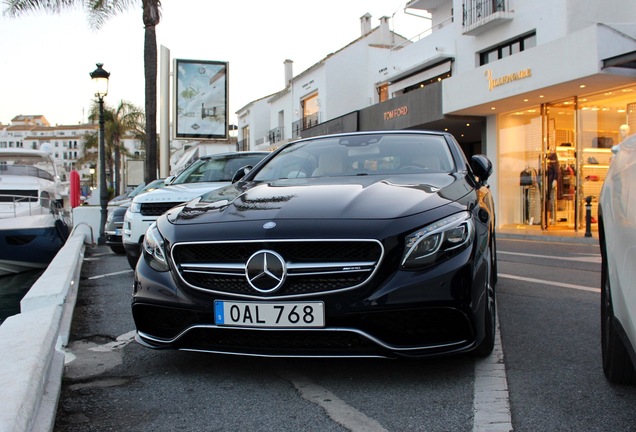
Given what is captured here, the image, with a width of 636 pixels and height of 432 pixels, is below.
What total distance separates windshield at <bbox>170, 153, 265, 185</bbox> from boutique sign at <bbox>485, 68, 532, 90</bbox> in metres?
9.37

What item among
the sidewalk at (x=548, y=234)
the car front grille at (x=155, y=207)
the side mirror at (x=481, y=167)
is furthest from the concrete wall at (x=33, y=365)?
the sidewalk at (x=548, y=234)

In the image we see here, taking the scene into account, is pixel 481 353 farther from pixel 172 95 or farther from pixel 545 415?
pixel 172 95

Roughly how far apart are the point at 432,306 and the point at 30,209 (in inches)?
412

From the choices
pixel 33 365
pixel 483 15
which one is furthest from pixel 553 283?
pixel 483 15

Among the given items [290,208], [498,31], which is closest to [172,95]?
[498,31]

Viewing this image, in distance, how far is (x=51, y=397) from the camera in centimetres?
268

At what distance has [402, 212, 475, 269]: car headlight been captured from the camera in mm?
2832

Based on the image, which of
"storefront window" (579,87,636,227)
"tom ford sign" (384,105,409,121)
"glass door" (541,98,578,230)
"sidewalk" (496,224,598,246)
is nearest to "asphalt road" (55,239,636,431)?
"sidewalk" (496,224,598,246)

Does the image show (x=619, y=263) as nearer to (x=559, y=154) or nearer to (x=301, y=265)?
(x=301, y=265)

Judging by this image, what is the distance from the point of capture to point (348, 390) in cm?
294

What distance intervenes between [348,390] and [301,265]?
64cm

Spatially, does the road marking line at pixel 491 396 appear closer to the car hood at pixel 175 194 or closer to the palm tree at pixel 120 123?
the car hood at pixel 175 194

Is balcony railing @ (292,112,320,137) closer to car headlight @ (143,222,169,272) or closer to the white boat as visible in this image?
the white boat

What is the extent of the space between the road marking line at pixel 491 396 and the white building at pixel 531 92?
38.8 ft
